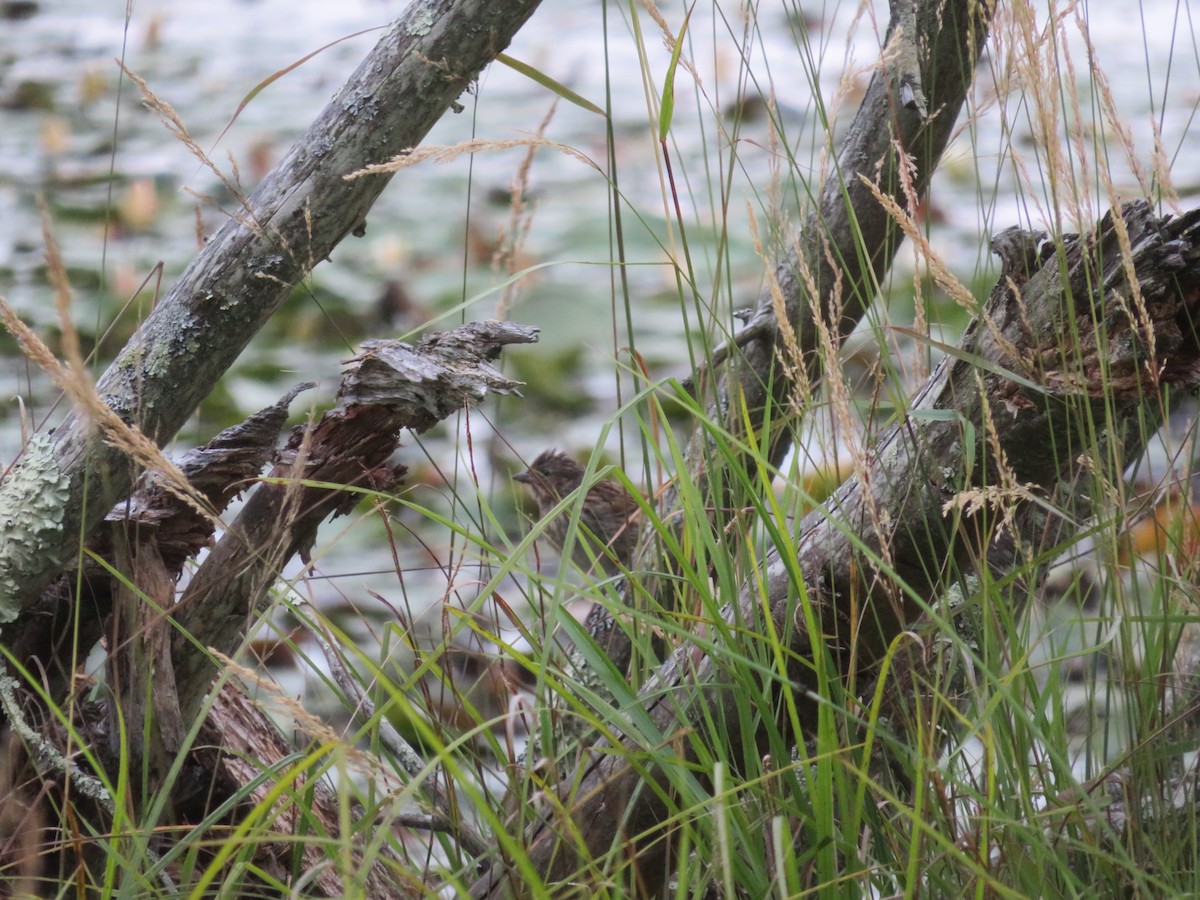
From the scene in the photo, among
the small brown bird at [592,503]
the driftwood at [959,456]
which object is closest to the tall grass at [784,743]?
the driftwood at [959,456]

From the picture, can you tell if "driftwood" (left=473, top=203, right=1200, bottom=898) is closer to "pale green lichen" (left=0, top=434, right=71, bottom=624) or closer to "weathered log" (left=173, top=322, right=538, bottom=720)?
"weathered log" (left=173, top=322, right=538, bottom=720)

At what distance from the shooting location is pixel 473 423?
196cm

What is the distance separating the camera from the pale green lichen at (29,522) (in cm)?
79

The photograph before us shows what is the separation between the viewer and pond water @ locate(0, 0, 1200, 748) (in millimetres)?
1907

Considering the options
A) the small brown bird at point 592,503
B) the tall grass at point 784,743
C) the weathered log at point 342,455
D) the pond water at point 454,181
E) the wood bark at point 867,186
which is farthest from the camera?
A: the pond water at point 454,181

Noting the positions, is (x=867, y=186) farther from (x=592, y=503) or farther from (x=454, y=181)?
(x=454, y=181)

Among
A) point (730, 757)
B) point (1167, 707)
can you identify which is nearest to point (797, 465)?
point (730, 757)

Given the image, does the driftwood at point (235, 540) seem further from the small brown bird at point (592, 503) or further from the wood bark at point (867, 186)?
the small brown bird at point (592, 503)

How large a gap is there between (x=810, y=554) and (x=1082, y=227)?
28 cm

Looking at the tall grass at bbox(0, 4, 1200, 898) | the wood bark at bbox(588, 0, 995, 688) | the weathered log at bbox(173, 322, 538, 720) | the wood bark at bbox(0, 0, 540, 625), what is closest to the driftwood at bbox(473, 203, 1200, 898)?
the tall grass at bbox(0, 4, 1200, 898)

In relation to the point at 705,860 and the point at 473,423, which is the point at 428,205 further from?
the point at 705,860

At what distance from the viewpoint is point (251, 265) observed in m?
0.81

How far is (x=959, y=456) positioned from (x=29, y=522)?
659 millimetres

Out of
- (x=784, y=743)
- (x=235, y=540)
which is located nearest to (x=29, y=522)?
(x=235, y=540)
